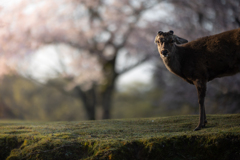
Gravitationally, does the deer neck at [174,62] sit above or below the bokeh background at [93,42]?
below

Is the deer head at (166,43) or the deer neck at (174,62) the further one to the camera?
the deer neck at (174,62)

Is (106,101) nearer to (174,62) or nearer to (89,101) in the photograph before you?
(89,101)

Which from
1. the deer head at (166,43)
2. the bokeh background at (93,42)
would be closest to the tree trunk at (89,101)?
the bokeh background at (93,42)

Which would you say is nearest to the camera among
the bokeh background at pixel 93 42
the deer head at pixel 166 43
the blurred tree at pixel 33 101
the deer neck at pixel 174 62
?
the deer head at pixel 166 43

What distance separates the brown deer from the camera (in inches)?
180

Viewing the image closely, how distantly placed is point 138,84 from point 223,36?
16414mm

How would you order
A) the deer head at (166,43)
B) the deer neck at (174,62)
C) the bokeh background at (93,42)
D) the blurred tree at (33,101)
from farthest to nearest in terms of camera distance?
the blurred tree at (33,101)
the bokeh background at (93,42)
the deer neck at (174,62)
the deer head at (166,43)

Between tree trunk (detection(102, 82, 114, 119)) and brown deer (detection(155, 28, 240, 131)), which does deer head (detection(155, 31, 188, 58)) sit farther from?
tree trunk (detection(102, 82, 114, 119))

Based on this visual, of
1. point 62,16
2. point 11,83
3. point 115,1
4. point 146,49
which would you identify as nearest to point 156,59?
point 146,49

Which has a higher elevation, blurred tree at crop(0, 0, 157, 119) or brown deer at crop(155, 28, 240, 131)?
blurred tree at crop(0, 0, 157, 119)

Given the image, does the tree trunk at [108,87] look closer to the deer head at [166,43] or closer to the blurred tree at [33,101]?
the blurred tree at [33,101]

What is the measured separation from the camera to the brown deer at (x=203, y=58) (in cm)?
458

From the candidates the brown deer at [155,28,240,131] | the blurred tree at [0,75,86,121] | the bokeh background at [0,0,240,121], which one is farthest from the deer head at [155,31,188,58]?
the blurred tree at [0,75,86,121]

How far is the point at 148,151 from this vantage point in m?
3.39
